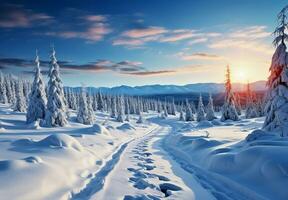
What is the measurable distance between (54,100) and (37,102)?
349cm

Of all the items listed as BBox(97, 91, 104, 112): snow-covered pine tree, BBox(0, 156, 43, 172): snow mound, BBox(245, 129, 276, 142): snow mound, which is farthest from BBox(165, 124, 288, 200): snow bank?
BBox(97, 91, 104, 112): snow-covered pine tree

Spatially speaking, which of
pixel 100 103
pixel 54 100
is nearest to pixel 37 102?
pixel 54 100

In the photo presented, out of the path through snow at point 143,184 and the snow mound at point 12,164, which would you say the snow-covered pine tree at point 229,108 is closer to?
the path through snow at point 143,184

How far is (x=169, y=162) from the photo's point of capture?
1814 cm

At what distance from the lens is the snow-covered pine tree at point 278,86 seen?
74.5ft

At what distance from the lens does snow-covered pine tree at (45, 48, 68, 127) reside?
43.3 m

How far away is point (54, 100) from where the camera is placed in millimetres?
44188

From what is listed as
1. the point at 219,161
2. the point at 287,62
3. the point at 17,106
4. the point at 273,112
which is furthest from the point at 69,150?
the point at 17,106

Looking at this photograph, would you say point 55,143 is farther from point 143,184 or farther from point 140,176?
point 143,184

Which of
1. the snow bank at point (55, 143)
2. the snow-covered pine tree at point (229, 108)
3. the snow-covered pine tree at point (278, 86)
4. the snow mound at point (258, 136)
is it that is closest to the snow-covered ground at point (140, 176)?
the snow bank at point (55, 143)

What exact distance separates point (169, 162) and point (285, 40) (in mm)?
13342

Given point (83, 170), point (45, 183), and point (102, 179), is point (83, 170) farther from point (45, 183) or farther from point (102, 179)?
point (45, 183)

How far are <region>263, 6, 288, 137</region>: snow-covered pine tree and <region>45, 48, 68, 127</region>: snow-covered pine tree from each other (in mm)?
27766

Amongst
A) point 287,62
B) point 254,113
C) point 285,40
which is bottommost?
point 254,113
